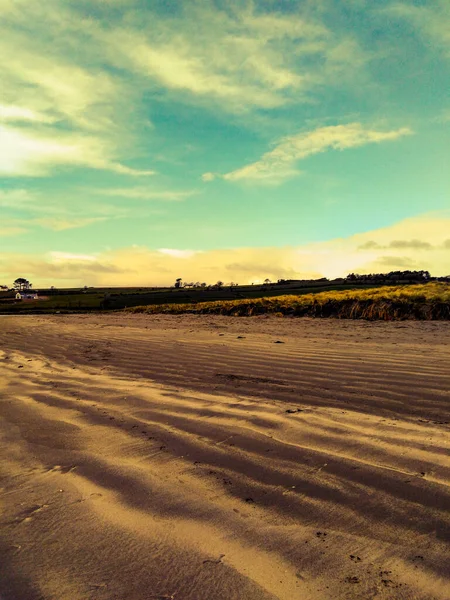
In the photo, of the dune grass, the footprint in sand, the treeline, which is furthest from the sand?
the treeline

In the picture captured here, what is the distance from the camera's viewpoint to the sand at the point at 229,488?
5.87 ft

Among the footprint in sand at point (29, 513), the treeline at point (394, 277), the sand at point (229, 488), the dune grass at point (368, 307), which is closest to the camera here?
the sand at point (229, 488)

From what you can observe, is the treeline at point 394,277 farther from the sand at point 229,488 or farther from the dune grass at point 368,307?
the sand at point 229,488

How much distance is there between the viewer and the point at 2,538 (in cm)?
212

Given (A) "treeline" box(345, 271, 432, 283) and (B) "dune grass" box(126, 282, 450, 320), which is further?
(A) "treeline" box(345, 271, 432, 283)

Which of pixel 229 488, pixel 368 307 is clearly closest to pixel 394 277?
pixel 368 307

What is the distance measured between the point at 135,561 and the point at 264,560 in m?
0.57

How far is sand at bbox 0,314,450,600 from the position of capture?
179 centimetres

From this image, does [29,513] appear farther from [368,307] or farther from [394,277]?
[394,277]

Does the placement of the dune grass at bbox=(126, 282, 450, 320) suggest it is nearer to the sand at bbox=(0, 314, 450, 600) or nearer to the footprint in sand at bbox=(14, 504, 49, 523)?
the sand at bbox=(0, 314, 450, 600)

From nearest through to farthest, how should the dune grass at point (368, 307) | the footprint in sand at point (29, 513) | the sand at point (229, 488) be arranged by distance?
1. the sand at point (229, 488)
2. the footprint in sand at point (29, 513)
3. the dune grass at point (368, 307)

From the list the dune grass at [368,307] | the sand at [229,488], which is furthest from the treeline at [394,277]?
the sand at [229,488]

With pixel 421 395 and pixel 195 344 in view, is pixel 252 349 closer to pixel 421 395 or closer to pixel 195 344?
pixel 195 344

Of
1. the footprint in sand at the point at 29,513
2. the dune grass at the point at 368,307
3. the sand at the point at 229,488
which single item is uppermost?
the dune grass at the point at 368,307
